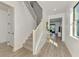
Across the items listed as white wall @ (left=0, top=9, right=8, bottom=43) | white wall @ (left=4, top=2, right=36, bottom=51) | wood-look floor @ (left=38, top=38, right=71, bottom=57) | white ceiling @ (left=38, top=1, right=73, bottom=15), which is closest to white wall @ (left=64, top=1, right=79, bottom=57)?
wood-look floor @ (left=38, top=38, right=71, bottom=57)

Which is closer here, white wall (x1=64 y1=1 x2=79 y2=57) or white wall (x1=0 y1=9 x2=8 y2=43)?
white wall (x1=64 y1=1 x2=79 y2=57)

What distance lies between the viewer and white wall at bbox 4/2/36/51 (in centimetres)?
468

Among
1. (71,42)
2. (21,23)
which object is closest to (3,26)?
(21,23)

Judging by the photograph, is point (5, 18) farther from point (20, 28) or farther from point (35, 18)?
point (20, 28)

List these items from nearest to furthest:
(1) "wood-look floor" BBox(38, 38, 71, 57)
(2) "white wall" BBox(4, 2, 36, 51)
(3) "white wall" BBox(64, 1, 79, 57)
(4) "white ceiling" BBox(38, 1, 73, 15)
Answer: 1. (3) "white wall" BBox(64, 1, 79, 57)
2. (1) "wood-look floor" BBox(38, 38, 71, 57)
3. (2) "white wall" BBox(4, 2, 36, 51)
4. (4) "white ceiling" BBox(38, 1, 73, 15)

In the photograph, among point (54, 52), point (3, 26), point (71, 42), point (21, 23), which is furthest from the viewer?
point (3, 26)

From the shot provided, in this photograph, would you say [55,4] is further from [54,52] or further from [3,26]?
[3,26]

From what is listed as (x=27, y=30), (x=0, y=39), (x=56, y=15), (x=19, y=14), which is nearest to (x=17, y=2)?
(x=19, y=14)

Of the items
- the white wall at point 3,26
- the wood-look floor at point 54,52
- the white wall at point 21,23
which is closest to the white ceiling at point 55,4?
the white wall at point 21,23

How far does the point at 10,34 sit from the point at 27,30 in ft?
3.54

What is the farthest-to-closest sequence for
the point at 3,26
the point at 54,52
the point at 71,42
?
the point at 3,26
the point at 54,52
the point at 71,42

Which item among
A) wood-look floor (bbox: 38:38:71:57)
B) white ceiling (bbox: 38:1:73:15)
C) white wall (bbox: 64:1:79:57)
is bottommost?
wood-look floor (bbox: 38:38:71:57)

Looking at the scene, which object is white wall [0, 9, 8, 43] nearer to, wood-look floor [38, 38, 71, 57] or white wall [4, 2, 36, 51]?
white wall [4, 2, 36, 51]

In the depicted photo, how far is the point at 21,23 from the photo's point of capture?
519 centimetres
